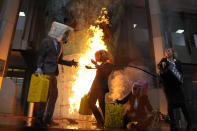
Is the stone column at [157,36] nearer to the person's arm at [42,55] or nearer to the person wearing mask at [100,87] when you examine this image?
the person wearing mask at [100,87]

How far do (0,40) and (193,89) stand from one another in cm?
1323

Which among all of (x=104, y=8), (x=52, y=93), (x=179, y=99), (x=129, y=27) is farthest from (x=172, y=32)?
(x=52, y=93)

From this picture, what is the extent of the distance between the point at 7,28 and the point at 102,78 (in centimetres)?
468

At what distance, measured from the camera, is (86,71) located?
6.00m

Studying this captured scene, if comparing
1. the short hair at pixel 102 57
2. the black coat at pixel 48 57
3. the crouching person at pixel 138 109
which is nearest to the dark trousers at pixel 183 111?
the crouching person at pixel 138 109

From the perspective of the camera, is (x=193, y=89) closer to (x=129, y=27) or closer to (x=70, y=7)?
(x=129, y=27)

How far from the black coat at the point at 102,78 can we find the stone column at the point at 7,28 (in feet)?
13.1

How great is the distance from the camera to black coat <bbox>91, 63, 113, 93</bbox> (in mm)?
3684

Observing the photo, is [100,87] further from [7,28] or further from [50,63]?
[7,28]

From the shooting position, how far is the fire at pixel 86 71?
5844 millimetres

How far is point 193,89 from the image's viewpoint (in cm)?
1188

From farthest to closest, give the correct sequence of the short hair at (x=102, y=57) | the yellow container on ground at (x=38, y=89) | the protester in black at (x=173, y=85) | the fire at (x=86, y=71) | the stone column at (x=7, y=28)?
1. the fire at (x=86, y=71)
2. the stone column at (x=7, y=28)
3. the short hair at (x=102, y=57)
4. the protester in black at (x=173, y=85)
5. the yellow container on ground at (x=38, y=89)

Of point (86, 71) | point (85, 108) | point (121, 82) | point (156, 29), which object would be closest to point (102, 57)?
point (85, 108)

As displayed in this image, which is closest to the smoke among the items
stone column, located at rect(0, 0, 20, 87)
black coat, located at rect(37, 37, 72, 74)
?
black coat, located at rect(37, 37, 72, 74)
